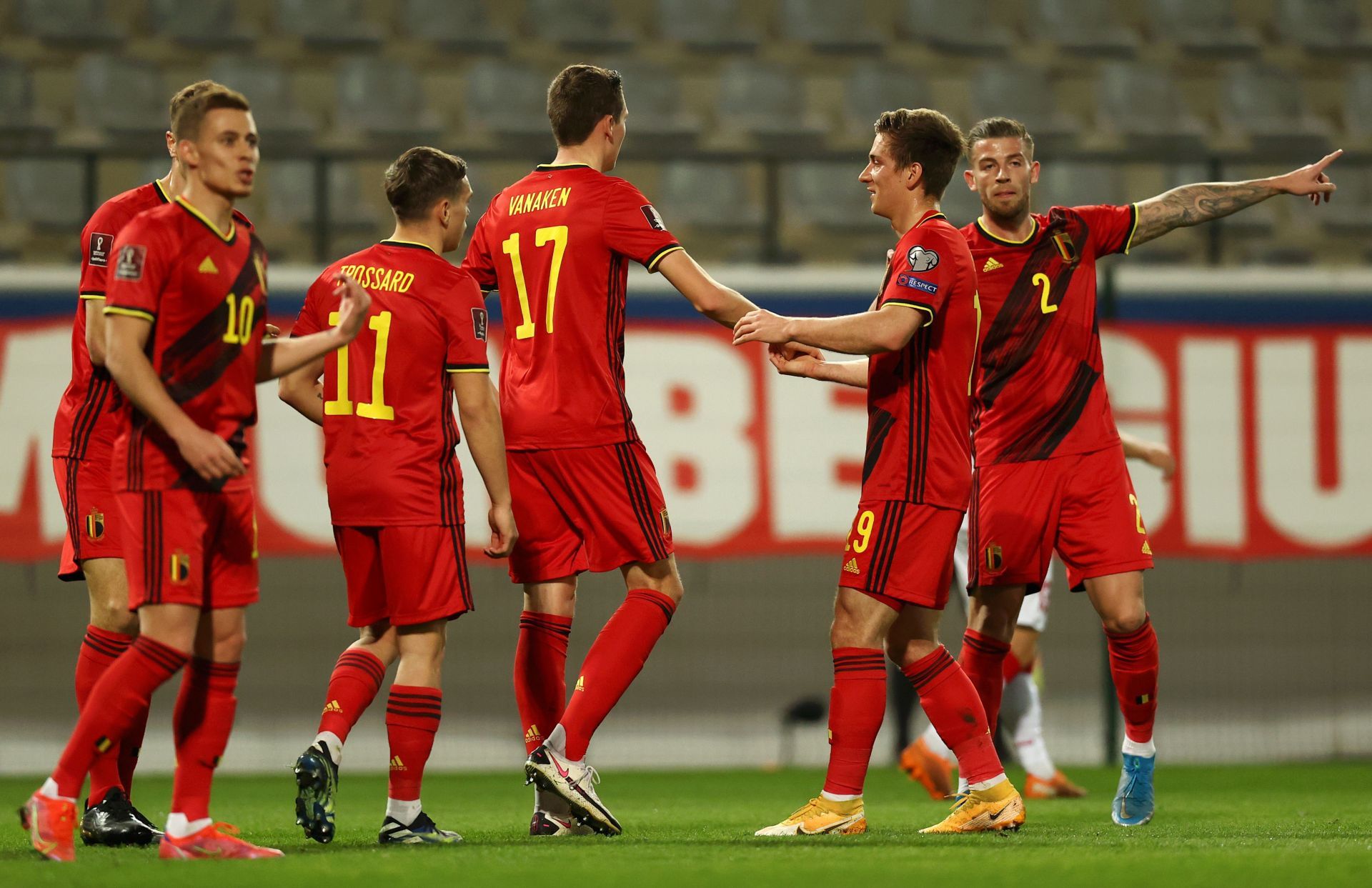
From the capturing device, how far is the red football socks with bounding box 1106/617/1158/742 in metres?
5.62

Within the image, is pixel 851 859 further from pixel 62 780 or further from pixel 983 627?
pixel 62 780

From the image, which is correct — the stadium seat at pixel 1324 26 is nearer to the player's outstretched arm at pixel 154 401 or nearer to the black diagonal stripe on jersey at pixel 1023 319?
the black diagonal stripe on jersey at pixel 1023 319

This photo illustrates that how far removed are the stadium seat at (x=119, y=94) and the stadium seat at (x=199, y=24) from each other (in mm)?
479

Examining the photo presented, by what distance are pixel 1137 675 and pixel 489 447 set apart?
250 cm

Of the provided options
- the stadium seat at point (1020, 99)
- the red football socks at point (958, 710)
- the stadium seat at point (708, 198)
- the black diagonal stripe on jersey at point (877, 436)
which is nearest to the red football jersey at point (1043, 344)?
the black diagonal stripe on jersey at point (877, 436)

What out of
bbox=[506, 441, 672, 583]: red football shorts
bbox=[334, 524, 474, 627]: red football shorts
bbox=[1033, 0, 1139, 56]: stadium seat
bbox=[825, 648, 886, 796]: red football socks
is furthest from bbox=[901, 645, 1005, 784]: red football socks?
bbox=[1033, 0, 1139, 56]: stadium seat

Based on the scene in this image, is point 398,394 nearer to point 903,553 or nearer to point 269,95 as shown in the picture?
point 903,553

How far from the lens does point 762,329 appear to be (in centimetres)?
491

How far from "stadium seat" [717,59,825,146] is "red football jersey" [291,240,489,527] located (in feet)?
27.4

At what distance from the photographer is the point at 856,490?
9.48 m

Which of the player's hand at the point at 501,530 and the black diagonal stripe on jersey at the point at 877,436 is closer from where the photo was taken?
the player's hand at the point at 501,530

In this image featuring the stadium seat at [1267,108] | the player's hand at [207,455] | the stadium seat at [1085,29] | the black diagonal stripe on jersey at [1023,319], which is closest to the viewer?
the player's hand at [207,455]

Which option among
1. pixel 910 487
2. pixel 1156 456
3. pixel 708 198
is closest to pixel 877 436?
pixel 910 487

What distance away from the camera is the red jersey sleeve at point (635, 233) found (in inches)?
198
